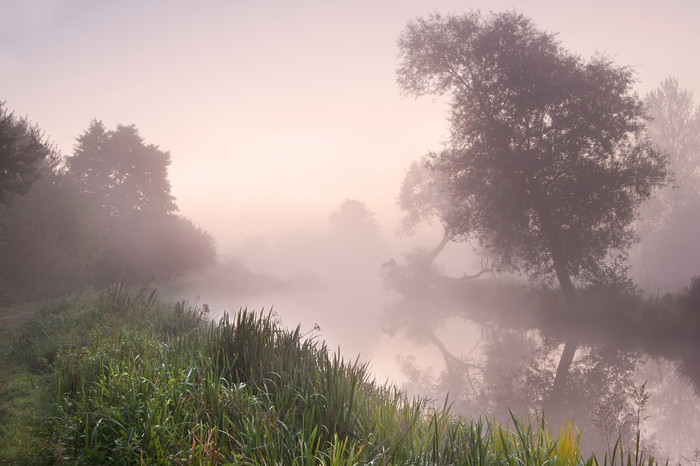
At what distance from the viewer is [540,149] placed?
16500 millimetres

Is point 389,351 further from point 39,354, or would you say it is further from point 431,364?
point 39,354

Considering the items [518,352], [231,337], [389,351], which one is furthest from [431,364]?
[231,337]

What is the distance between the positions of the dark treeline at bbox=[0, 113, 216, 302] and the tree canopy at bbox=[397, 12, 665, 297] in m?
14.4

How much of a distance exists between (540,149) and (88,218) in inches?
1044

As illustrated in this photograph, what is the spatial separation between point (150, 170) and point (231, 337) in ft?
116

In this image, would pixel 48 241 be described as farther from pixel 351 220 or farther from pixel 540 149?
pixel 351 220

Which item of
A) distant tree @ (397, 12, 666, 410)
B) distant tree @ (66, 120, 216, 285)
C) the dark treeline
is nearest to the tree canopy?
distant tree @ (397, 12, 666, 410)

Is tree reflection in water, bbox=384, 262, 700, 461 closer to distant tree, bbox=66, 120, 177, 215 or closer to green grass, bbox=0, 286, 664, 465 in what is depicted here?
green grass, bbox=0, 286, 664, 465

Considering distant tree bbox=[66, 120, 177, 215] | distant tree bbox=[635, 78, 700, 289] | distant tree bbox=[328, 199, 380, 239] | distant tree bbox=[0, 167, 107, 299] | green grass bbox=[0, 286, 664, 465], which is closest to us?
green grass bbox=[0, 286, 664, 465]

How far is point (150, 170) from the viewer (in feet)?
122

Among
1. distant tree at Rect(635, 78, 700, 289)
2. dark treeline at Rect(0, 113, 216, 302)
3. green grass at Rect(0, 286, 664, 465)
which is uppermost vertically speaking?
distant tree at Rect(635, 78, 700, 289)

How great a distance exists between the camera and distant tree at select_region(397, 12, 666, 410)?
52.1 ft

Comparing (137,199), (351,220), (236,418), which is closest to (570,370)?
(236,418)

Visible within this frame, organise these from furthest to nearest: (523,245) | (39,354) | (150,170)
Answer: (150,170) < (523,245) < (39,354)
